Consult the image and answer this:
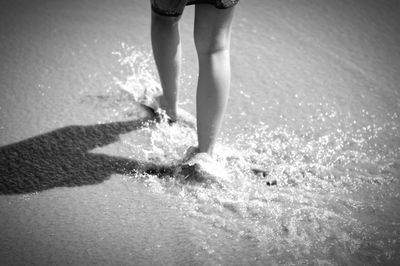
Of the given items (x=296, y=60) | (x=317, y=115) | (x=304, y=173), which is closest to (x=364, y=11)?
(x=296, y=60)

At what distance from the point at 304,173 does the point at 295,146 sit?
18 centimetres

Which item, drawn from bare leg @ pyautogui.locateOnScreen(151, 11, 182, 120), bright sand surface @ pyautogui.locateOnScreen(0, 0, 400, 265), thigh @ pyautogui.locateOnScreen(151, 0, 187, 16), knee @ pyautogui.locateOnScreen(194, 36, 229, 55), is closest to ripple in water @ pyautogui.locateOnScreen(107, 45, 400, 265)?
bright sand surface @ pyautogui.locateOnScreen(0, 0, 400, 265)

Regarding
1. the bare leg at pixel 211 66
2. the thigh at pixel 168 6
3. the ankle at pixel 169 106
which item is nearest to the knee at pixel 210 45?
the bare leg at pixel 211 66

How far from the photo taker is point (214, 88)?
1.47m

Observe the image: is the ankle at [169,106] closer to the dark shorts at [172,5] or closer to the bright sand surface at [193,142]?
the bright sand surface at [193,142]

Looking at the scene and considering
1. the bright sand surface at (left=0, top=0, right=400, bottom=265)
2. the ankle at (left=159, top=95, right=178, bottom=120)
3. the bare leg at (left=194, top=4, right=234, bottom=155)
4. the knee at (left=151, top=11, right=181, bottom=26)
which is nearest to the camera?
the bright sand surface at (left=0, top=0, right=400, bottom=265)

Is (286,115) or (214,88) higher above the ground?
(214,88)

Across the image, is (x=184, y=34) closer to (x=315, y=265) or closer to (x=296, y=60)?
(x=296, y=60)

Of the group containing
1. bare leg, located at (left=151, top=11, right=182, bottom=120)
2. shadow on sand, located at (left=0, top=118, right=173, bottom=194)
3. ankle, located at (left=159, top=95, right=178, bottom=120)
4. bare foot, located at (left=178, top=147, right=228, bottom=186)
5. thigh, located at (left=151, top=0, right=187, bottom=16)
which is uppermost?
thigh, located at (left=151, top=0, right=187, bottom=16)

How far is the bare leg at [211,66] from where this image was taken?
4.62 feet

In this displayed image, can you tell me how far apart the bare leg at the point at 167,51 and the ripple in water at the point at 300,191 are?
16cm

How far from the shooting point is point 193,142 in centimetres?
172

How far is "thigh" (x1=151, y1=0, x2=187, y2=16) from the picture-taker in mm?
1428

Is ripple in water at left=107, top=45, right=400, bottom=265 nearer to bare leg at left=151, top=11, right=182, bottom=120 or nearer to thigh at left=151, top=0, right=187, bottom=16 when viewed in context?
bare leg at left=151, top=11, right=182, bottom=120
